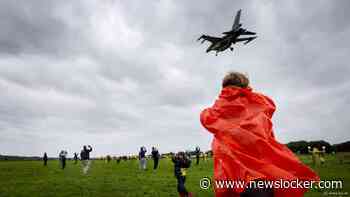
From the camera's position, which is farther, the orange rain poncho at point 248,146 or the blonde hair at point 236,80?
the blonde hair at point 236,80

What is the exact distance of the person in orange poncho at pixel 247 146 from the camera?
3691 mm

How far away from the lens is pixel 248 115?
3840mm

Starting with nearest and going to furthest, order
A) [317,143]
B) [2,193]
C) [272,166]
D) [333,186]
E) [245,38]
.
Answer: [272,166], [2,193], [333,186], [245,38], [317,143]

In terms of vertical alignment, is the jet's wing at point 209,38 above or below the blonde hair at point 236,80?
above

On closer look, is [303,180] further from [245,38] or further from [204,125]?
[245,38]

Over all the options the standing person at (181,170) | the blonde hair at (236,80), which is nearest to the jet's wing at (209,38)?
the standing person at (181,170)

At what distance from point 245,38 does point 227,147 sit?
29065 millimetres

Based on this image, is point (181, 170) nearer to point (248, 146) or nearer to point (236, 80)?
point (236, 80)

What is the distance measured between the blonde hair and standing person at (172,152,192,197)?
A: 10.7 metres

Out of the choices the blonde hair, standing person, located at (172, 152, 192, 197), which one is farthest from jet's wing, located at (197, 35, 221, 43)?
the blonde hair

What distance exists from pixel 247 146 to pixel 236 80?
69 cm

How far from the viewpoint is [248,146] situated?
3742 mm

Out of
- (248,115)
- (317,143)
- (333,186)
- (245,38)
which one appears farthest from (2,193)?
(317,143)

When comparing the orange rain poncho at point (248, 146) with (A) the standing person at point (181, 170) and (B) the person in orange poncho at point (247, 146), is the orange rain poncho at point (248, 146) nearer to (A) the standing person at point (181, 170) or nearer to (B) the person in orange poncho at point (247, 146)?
(B) the person in orange poncho at point (247, 146)
